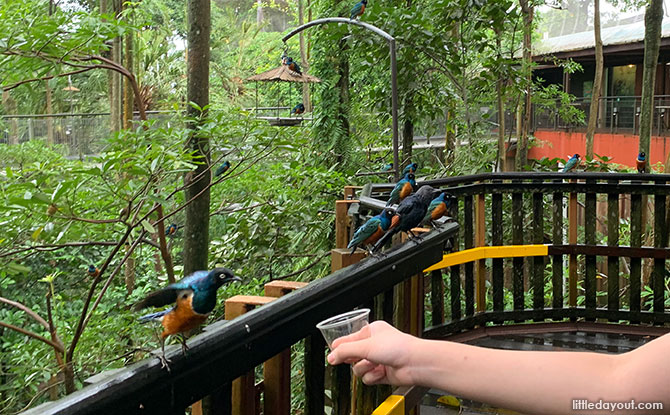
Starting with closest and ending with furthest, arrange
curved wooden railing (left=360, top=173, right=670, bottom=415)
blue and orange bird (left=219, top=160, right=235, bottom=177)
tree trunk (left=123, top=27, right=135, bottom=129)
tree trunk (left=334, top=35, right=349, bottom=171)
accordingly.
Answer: curved wooden railing (left=360, top=173, right=670, bottom=415) < blue and orange bird (left=219, top=160, right=235, bottom=177) < tree trunk (left=123, top=27, right=135, bottom=129) < tree trunk (left=334, top=35, right=349, bottom=171)

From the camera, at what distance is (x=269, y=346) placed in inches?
48.8

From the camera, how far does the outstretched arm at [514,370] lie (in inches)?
29.0

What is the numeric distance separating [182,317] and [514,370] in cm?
69

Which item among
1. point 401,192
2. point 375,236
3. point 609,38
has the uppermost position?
point 609,38

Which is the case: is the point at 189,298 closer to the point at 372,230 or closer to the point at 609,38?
the point at 372,230

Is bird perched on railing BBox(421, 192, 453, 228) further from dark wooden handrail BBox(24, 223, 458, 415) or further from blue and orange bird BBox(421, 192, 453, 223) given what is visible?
dark wooden handrail BBox(24, 223, 458, 415)

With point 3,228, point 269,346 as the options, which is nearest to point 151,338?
point 3,228

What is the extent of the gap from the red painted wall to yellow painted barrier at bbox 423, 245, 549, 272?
1105 centimetres

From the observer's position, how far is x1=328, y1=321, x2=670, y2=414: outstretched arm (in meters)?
0.74

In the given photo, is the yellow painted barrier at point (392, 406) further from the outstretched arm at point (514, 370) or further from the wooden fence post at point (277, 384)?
the outstretched arm at point (514, 370)

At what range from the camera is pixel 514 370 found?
86 centimetres

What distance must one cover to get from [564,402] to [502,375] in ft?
0.30

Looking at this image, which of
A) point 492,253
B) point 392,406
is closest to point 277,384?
point 392,406

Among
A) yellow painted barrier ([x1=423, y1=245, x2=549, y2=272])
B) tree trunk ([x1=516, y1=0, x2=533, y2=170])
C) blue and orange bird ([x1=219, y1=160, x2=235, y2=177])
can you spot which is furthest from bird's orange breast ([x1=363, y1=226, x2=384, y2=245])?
tree trunk ([x1=516, y1=0, x2=533, y2=170])
